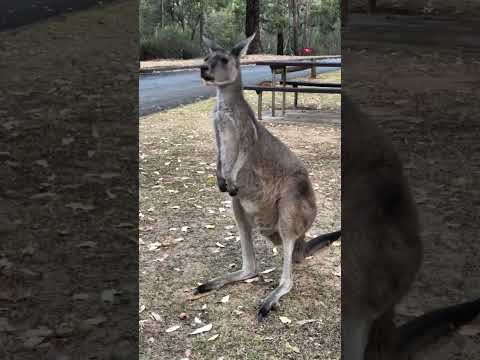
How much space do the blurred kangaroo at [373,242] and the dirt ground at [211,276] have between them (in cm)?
74

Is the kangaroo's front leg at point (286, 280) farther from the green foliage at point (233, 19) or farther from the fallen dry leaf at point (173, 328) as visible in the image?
the green foliage at point (233, 19)

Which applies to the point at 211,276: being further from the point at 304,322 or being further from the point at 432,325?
the point at 432,325

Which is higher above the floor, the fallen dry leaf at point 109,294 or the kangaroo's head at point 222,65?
the kangaroo's head at point 222,65

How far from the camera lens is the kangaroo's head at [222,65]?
8.00 feet

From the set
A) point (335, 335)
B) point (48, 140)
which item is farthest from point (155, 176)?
point (335, 335)

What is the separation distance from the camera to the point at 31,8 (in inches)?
150

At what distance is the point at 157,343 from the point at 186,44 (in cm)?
1687

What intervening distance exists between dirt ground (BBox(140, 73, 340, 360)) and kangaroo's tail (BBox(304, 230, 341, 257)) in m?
0.07

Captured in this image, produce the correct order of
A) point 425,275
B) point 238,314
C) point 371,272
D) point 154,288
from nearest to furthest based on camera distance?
point 371,272, point 425,275, point 238,314, point 154,288

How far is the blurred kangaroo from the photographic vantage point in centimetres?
142

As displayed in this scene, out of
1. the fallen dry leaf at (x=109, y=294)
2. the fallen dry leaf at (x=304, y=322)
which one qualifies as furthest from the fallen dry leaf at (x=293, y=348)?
the fallen dry leaf at (x=109, y=294)

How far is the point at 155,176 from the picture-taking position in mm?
4598

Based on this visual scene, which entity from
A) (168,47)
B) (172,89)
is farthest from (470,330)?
(168,47)

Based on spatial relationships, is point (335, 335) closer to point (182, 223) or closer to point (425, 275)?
point (425, 275)
